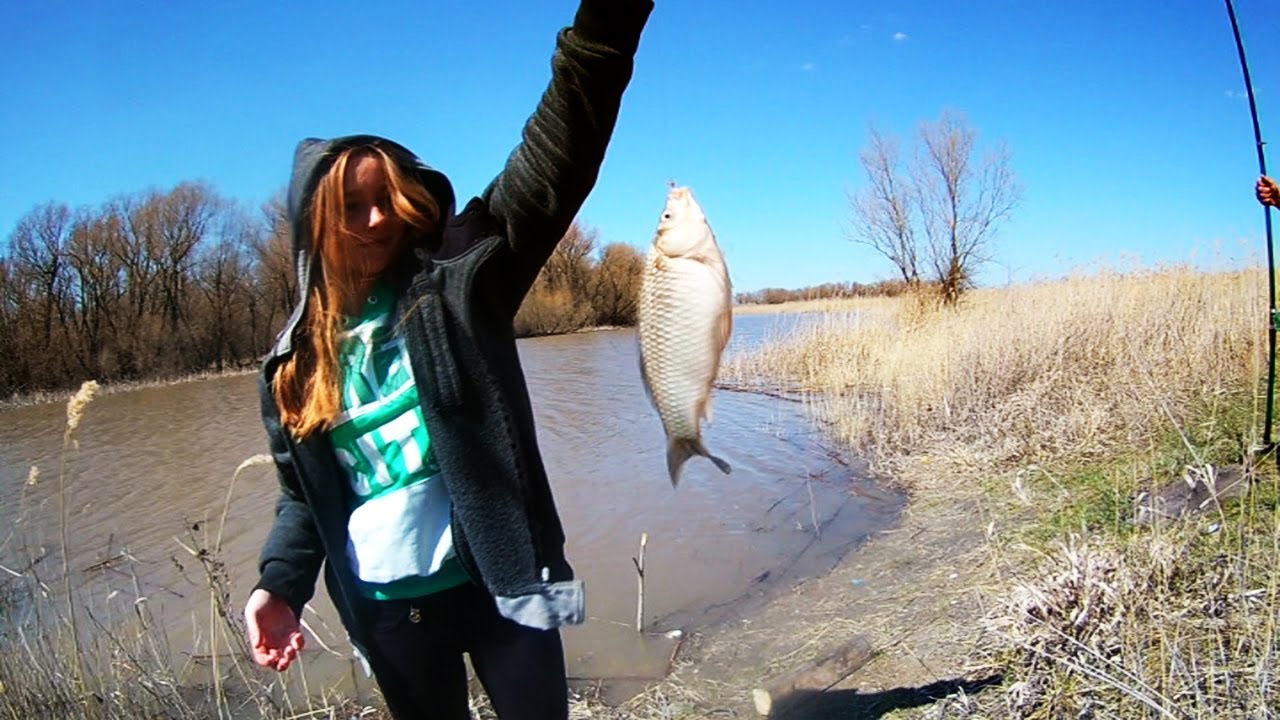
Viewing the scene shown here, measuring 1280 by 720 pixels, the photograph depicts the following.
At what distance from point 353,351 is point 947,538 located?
16.0 feet

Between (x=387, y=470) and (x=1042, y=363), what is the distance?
8.41 m

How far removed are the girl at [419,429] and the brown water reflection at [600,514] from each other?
1505 mm

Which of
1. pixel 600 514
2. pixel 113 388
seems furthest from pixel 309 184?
pixel 113 388

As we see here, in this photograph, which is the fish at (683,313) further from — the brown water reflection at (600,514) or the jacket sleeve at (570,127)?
the brown water reflection at (600,514)

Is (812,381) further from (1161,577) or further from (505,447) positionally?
(505,447)

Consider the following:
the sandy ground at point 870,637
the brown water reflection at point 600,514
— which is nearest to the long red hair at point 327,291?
the brown water reflection at point 600,514

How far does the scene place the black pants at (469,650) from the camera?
1.66 m

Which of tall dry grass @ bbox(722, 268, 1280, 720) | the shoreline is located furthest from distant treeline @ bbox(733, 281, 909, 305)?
the shoreline

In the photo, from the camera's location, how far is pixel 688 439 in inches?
61.4

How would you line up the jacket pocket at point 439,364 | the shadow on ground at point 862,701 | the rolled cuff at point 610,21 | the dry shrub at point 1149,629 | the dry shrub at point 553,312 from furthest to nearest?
the dry shrub at point 553,312 → the shadow on ground at point 862,701 → the dry shrub at point 1149,629 → the jacket pocket at point 439,364 → the rolled cuff at point 610,21

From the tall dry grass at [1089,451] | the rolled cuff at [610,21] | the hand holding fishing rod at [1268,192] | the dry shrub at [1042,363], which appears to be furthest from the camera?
the dry shrub at [1042,363]

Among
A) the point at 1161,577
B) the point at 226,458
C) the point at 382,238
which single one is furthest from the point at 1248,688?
the point at 226,458

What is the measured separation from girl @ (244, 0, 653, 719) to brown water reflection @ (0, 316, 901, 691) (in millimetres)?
1505

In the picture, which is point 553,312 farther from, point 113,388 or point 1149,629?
point 1149,629
